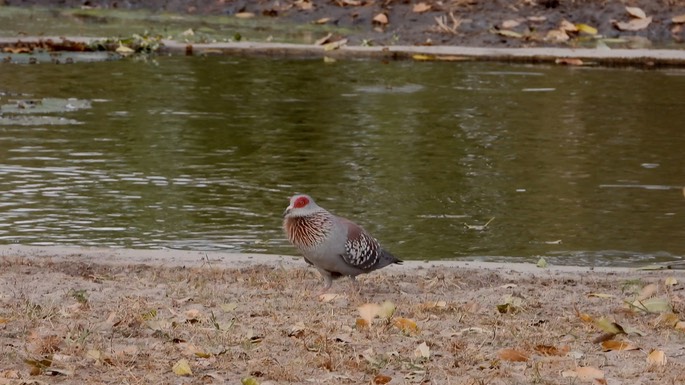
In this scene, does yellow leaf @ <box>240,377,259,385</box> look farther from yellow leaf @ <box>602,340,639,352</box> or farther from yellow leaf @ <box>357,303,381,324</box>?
yellow leaf @ <box>602,340,639,352</box>

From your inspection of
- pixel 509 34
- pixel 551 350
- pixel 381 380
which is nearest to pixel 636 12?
pixel 509 34

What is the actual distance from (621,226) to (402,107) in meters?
5.65

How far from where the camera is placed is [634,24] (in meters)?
22.9

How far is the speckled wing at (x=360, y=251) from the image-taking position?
7.46 metres

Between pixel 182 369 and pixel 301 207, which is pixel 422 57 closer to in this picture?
pixel 301 207

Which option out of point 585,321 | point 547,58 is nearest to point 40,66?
point 547,58

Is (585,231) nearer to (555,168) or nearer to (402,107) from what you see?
(555,168)

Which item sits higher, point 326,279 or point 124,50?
point 326,279

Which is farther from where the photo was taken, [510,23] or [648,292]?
[510,23]

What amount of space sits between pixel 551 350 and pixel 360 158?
646 cm

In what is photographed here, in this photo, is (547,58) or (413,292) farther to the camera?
(547,58)

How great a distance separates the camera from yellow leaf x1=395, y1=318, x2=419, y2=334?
6.58 meters

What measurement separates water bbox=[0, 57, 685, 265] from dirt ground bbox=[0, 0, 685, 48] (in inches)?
123

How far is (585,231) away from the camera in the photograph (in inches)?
391
